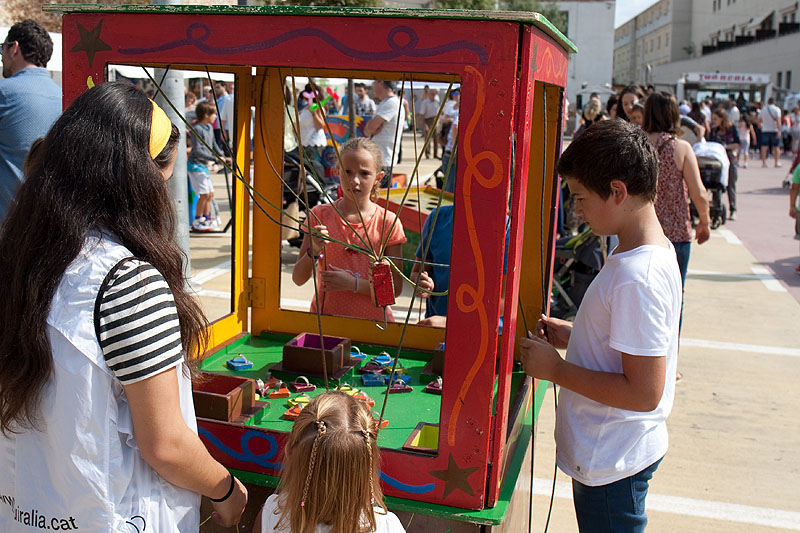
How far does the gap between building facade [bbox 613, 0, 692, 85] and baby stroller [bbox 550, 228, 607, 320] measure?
53.3 meters

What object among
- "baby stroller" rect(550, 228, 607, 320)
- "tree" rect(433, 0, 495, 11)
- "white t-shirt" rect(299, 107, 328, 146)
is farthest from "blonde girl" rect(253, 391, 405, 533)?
"tree" rect(433, 0, 495, 11)

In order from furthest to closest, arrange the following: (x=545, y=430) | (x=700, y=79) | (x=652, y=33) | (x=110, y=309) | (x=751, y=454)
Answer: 1. (x=652, y=33)
2. (x=700, y=79)
3. (x=545, y=430)
4. (x=751, y=454)
5. (x=110, y=309)

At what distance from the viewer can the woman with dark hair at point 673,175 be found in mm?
4504

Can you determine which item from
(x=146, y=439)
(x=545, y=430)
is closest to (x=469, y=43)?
(x=146, y=439)

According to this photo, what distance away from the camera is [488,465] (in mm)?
1914

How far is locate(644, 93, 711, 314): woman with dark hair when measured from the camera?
450cm

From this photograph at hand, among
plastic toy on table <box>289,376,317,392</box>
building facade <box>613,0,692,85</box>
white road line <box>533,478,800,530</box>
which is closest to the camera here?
plastic toy on table <box>289,376,317,392</box>

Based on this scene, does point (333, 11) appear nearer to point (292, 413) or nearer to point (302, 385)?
point (292, 413)

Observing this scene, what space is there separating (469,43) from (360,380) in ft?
4.80

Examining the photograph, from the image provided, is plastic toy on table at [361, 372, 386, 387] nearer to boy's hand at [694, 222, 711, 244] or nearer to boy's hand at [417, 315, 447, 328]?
boy's hand at [417, 315, 447, 328]

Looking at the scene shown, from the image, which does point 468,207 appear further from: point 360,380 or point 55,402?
point 360,380

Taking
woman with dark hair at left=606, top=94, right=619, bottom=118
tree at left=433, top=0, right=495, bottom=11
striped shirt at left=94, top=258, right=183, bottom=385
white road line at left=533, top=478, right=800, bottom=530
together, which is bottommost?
white road line at left=533, top=478, right=800, bottom=530

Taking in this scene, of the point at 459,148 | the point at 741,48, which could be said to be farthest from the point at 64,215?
the point at 741,48

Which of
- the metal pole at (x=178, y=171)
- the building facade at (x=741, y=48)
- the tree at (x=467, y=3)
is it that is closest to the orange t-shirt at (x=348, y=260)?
the metal pole at (x=178, y=171)
